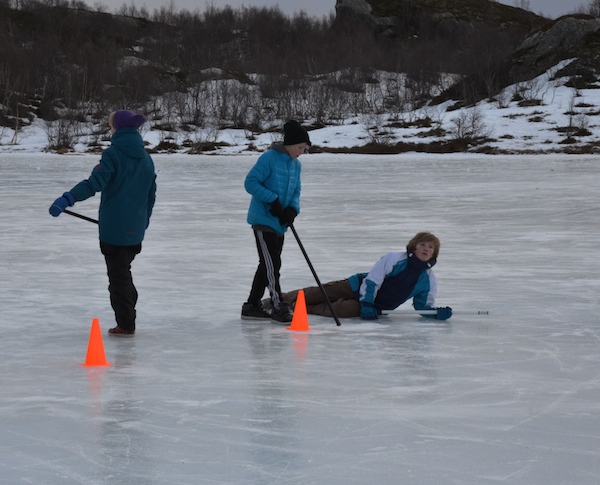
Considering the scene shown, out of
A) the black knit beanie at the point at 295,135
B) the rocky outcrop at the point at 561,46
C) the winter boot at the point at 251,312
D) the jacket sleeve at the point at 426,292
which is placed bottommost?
the winter boot at the point at 251,312

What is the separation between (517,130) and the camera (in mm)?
49094

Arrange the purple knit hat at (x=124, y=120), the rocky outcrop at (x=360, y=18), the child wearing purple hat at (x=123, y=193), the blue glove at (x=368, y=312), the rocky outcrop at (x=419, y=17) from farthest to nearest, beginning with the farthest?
the rocky outcrop at (x=360, y=18)
the rocky outcrop at (x=419, y=17)
the blue glove at (x=368, y=312)
the purple knit hat at (x=124, y=120)
the child wearing purple hat at (x=123, y=193)

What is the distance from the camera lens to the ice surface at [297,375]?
331cm

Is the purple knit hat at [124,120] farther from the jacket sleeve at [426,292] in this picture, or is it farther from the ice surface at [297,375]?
the jacket sleeve at [426,292]

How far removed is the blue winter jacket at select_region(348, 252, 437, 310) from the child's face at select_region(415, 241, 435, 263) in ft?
0.30

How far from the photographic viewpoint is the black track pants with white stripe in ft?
19.7

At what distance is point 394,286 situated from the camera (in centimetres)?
609

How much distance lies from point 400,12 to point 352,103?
3715 centimetres

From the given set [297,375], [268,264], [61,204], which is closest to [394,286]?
[268,264]

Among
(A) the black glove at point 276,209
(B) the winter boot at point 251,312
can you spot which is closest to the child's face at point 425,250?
(A) the black glove at point 276,209

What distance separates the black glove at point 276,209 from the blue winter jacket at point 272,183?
0.10ft

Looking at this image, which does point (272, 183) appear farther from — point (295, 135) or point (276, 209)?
point (295, 135)

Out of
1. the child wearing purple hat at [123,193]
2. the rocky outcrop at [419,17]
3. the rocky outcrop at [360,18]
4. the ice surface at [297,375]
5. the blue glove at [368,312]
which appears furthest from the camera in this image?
the rocky outcrop at [360,18]

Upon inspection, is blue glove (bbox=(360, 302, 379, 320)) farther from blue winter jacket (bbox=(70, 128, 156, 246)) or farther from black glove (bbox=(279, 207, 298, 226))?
blue winter jacket (bbox=(70, 128, 156, 246))
